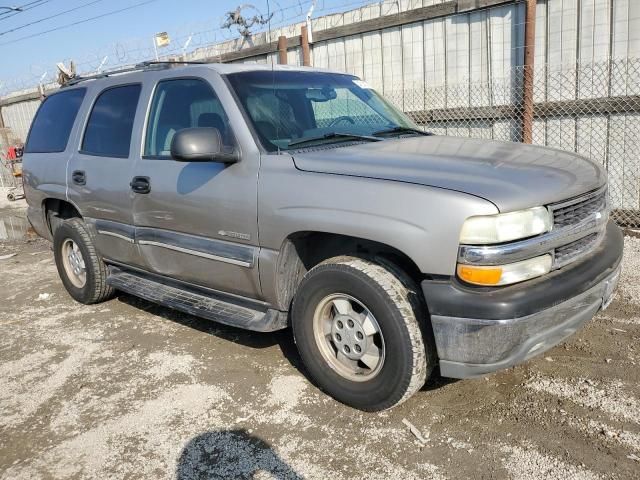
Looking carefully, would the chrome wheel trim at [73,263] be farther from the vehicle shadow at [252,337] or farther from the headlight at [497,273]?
the headlight at [497,273]

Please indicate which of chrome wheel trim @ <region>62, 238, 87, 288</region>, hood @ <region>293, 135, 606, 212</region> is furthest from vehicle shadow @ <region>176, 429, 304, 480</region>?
chrome wheel trim @ <region>62, 238, 87, 288</region>

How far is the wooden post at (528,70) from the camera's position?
655 centimetres

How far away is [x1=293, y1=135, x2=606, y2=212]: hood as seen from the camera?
2.69 metres

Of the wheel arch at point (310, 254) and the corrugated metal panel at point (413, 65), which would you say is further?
the corrugated metal panel at point (413, 65)

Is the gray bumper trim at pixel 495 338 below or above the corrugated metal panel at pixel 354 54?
below

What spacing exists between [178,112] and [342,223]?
1783 millimetres

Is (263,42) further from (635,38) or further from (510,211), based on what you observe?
(510,211)

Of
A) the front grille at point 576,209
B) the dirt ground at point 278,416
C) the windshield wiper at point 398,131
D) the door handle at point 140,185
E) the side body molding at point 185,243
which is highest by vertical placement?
the windshield wiper at point 398,131

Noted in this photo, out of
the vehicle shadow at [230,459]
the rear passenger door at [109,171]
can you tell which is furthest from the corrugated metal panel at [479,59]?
the vehicle shadow at [230,459]

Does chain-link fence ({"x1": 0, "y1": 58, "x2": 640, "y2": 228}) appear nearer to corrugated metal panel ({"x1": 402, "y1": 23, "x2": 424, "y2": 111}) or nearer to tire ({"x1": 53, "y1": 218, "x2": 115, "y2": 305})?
corrugated metal panel ({"x1": 402, "y1": 23, "x2": 424, "y2": 111})

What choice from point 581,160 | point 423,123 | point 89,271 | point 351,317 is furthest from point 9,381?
point 423,123

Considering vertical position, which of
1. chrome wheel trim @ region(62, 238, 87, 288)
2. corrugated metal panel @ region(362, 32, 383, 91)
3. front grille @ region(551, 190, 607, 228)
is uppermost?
corrugated metal panel @ region(362, 32, 383, 91)

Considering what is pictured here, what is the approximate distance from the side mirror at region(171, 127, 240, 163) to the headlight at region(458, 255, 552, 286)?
1.64 meters

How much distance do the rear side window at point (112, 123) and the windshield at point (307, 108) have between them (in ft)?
3.70
